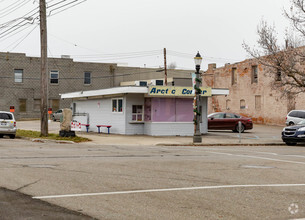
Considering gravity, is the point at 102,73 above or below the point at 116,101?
above

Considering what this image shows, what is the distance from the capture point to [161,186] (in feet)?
29.1

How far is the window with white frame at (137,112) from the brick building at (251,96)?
18.0 metres

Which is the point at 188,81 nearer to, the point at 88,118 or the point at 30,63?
the point at 88,118

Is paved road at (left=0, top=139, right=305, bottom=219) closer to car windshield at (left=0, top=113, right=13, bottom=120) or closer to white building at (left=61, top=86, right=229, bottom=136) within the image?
car windshield at (left=0, top=113, right=13, bottom=120)

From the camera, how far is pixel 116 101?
2947cm

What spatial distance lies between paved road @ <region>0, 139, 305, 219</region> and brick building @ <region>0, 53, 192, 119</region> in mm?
41102

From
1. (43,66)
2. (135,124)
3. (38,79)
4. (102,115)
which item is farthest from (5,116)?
(38,79)

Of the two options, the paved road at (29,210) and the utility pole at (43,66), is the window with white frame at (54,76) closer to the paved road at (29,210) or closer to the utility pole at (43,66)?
the utility pole at (43,66)

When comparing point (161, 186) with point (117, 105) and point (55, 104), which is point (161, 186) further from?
point (55, 104)

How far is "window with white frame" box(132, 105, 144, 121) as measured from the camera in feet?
93.7

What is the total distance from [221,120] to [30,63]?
29.4 m

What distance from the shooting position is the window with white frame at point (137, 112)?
28.6 meters

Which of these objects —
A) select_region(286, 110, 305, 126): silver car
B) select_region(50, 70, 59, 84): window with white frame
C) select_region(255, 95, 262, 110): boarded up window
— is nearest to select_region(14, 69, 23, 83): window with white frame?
select_region(50, 70, 59, 84): window with white frame

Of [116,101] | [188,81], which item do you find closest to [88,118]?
[116,101]
